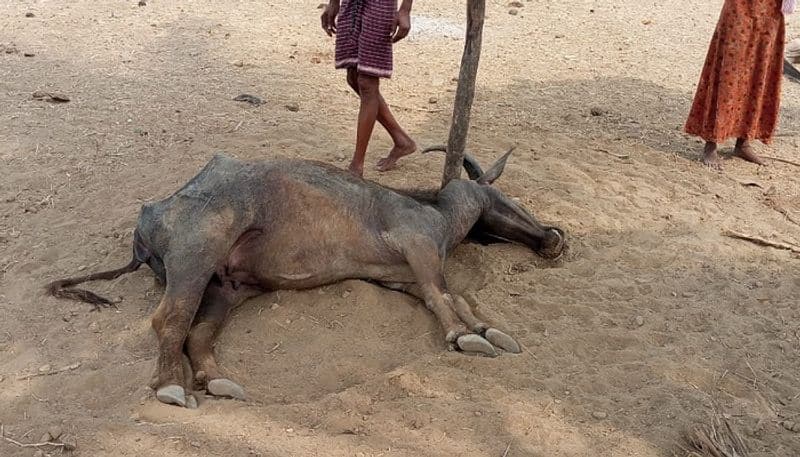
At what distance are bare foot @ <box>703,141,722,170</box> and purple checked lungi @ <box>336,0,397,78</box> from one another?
9.20 ft

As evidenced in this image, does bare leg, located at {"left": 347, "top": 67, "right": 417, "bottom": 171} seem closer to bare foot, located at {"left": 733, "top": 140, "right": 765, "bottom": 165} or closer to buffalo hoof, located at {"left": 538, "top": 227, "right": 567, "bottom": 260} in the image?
buffalo hoof, located at {"left": 538, "top": 227, "right": 567, "bottom": 260}

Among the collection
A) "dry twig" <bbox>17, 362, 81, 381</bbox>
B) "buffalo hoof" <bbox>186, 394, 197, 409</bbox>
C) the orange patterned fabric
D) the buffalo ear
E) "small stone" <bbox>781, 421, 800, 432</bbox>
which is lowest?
"dry twig" <bbox>17, 362, 81, 381</bbox>

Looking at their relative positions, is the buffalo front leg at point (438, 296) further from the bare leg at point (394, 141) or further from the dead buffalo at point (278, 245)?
the bare leg at point (394, 141)

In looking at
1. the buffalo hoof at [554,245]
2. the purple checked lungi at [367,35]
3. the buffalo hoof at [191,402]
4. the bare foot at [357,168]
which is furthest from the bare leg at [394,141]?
the buffalo hoof at [191,402]

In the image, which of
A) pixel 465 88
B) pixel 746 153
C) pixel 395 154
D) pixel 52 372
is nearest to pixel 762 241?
pixel 746 153

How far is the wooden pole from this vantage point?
420cm

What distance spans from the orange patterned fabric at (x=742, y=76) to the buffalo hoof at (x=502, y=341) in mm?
3327

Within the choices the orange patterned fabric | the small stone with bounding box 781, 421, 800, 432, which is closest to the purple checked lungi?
the orange patterned fabric

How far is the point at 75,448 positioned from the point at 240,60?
17.9ft

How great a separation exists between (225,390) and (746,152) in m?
4.79

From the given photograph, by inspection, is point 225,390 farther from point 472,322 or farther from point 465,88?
point 465,88

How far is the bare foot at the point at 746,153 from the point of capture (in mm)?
6066

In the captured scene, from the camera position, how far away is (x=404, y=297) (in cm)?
399

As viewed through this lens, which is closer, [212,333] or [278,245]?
[212,333]
